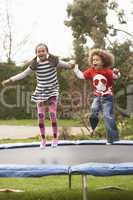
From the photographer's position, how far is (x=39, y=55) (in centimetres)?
421

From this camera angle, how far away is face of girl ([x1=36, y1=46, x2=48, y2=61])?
416 centimetres

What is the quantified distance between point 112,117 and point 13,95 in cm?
1053

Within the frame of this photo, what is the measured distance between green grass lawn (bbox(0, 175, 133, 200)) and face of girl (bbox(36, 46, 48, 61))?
127 centimetres

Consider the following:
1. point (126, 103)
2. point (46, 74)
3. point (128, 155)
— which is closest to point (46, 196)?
point (128, 155)

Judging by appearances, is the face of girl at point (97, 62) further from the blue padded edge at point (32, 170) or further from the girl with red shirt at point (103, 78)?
the blue padded edge at point (32, 170)

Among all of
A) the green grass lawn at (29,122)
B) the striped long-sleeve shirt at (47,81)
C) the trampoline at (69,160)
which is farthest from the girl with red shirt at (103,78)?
the green grass lawn at (29,122)

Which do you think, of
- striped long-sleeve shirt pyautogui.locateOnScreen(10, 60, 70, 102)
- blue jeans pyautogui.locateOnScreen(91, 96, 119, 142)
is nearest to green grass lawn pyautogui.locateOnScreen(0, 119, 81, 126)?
blue jeans pyautogui.locateOnScreen(91, 96, 119, 142)

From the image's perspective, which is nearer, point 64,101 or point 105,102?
point 105,102

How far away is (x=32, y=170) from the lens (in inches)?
141

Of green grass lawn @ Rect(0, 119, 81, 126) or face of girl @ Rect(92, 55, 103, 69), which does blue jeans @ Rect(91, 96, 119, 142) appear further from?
green grass lawn @ Rect(0, 119, 81, 126)

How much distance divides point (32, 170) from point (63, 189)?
1371 millimetres

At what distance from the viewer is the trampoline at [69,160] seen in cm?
354

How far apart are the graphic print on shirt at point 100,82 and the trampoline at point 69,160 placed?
2.02ft

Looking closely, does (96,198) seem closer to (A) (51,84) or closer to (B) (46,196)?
(B) (46,196)
